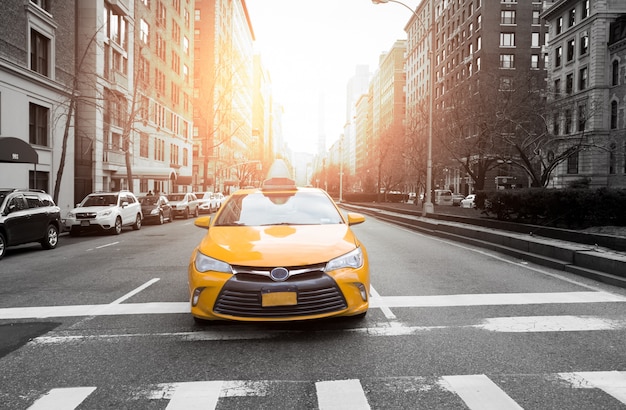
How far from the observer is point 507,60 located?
65125 mm

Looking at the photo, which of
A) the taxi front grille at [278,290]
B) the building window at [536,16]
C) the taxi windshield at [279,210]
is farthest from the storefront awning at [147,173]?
the building window at [536,16]

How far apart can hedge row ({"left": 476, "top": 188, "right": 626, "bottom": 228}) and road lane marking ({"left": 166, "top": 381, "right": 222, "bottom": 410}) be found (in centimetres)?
1232

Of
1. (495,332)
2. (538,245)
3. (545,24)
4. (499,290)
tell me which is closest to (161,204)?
(538,245)

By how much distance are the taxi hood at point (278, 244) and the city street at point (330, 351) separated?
0.83 m

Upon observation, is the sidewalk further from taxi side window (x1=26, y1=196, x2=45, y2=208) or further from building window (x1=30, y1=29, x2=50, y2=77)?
building window (x1=30, y1=29, x2=50, y2=77)

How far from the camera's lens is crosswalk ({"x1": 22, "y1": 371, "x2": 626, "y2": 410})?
339 cm

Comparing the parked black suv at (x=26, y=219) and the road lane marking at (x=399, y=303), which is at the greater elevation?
the parked black suv at (x=26, y=219)

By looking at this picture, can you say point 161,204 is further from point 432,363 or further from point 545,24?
point 545,24

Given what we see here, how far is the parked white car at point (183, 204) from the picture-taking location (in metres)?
31.8

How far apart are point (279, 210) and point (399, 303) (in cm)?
204

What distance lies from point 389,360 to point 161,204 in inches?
961

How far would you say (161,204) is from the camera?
26969 mm

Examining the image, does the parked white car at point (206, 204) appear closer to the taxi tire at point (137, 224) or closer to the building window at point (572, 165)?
the taxi tire at point (137, 224)

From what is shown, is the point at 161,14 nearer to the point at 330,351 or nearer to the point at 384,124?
the point at 384,124
